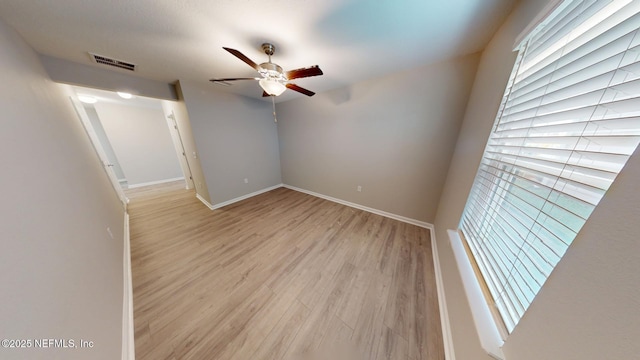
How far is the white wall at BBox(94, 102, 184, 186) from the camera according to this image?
165 inches

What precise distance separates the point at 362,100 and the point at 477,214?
2044 millimetres

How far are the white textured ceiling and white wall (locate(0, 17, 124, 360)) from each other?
1.01 feet

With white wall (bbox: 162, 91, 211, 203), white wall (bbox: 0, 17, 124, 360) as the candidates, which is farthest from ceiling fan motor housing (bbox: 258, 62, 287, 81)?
white wall (bbox: 162, 91, 211, 203)

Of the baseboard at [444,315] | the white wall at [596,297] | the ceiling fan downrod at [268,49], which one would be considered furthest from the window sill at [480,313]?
the ceiling fan downrod at [268,49]

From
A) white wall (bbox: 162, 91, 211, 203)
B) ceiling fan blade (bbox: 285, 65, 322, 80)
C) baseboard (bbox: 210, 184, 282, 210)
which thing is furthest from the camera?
baseboard (bbox: 210, 184, 282, 210)

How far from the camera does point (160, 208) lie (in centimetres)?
305

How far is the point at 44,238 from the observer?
2.58 ft

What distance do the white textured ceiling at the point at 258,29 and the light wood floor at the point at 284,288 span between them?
2.18 meters

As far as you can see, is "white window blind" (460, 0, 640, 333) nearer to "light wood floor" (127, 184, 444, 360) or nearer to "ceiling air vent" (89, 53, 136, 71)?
"light wood floor" (127, 184, 444, 360)

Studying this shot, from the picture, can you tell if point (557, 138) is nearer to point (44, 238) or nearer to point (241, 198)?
point (44, 238)

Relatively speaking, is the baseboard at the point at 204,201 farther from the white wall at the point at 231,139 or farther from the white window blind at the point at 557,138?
the white window blind at the point at 557,138

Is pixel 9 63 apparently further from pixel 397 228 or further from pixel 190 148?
pixel 397 228

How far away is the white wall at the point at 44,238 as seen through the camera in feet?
1.97

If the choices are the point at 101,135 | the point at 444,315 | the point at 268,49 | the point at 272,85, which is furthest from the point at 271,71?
the point at 101,135
